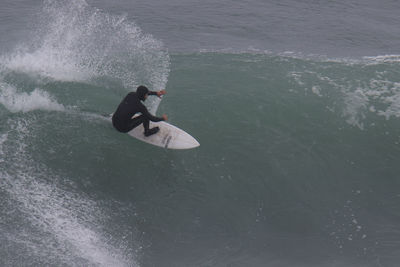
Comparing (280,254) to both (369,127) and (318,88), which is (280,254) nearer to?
(369,127)

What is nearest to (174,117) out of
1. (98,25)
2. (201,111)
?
(201,111)

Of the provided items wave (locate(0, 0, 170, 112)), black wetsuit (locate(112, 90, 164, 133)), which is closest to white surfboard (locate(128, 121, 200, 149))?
black wetsuit (locate(112, 90, 164, 133))

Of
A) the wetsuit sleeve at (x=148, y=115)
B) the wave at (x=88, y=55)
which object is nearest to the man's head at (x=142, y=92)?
the wetsuit sleeve at (x=148, y=115)

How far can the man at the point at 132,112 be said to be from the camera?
10820mm

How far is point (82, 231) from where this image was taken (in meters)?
8.95

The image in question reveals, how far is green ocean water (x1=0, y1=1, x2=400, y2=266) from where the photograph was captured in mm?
8984

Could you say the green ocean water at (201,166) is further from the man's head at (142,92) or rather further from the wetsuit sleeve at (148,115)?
the man's head at (142,92)

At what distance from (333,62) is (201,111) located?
8.24m

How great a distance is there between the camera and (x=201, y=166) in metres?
11.3

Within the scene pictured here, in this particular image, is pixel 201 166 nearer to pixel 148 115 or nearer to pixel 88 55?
pixel 148 115

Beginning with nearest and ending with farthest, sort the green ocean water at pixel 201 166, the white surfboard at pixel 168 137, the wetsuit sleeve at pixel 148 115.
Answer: the green ocean water at pixel 201 166
the wetsuit sleeve at pixel 148 115
the white surfboard at pixel 168 137

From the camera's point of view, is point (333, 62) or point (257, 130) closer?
point (257, 130)

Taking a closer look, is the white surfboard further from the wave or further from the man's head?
the wave

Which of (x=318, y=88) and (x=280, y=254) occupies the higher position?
(x=318, y=88)
